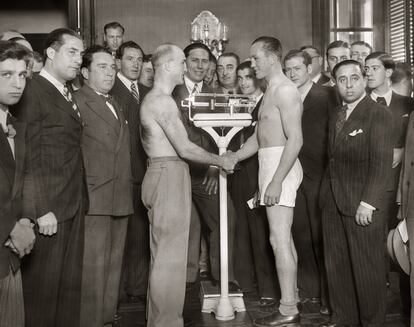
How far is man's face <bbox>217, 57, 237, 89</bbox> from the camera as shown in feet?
14.9

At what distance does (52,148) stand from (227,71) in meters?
2.15

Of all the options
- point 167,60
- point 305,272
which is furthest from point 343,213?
point 167,60

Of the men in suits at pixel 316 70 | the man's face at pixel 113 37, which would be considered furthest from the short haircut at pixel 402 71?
the man's face at pixel 113 37

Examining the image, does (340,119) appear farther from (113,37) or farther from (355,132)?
(113,37)

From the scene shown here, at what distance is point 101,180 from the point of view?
3092 millimetres

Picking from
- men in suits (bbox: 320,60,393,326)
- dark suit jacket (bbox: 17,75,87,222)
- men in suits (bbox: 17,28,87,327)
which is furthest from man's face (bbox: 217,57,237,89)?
dark suit jacket (bbox: 17,75,87,222)

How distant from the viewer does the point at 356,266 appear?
3121 millimetres

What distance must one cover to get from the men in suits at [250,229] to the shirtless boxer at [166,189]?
0.92 metres

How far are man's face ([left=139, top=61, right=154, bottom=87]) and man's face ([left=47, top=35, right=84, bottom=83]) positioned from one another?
139cm

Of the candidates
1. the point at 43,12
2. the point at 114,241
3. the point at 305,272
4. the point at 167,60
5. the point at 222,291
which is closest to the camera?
the point at 167,60

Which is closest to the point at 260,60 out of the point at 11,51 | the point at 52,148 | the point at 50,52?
the point at 50,52

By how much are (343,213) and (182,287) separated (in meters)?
1.08

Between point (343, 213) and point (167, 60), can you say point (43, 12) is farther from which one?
point (343, 213)

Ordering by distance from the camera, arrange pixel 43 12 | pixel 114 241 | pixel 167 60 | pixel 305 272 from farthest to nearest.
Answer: pixel 43 12, pixel 305 272, pixel 114 241, pixel 167 60
